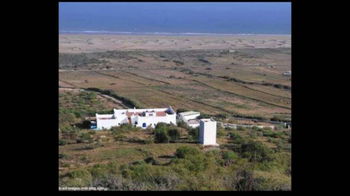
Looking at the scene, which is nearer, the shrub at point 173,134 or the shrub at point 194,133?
the shrub at point 173,134

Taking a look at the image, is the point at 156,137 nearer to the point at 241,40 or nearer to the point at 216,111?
the point at 216,111

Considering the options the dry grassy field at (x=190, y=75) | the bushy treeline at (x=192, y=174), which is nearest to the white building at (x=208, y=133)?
the bushy treeline at (x=192, y=174)

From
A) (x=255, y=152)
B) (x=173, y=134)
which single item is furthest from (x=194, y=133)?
(x=255, y=152)

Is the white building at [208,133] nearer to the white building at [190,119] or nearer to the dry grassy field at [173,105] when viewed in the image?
the dry grassy field at [173,105]

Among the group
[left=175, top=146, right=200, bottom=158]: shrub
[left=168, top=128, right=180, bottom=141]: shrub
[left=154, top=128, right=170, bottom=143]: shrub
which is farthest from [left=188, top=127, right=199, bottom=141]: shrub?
[left=175, top=146, right=200, bottom=158]: shrub

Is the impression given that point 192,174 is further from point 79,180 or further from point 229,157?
point 229,157

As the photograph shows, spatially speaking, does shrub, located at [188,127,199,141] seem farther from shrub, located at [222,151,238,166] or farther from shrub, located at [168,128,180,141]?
shrub, located at [222,151,238,166]

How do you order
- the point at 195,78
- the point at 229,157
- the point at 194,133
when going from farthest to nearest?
the point at 195,78, the point at 194,133, the point at 229,157

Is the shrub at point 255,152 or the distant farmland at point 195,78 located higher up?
the distant farmland at point 195,78

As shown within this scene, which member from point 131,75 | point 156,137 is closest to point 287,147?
point 156,137
